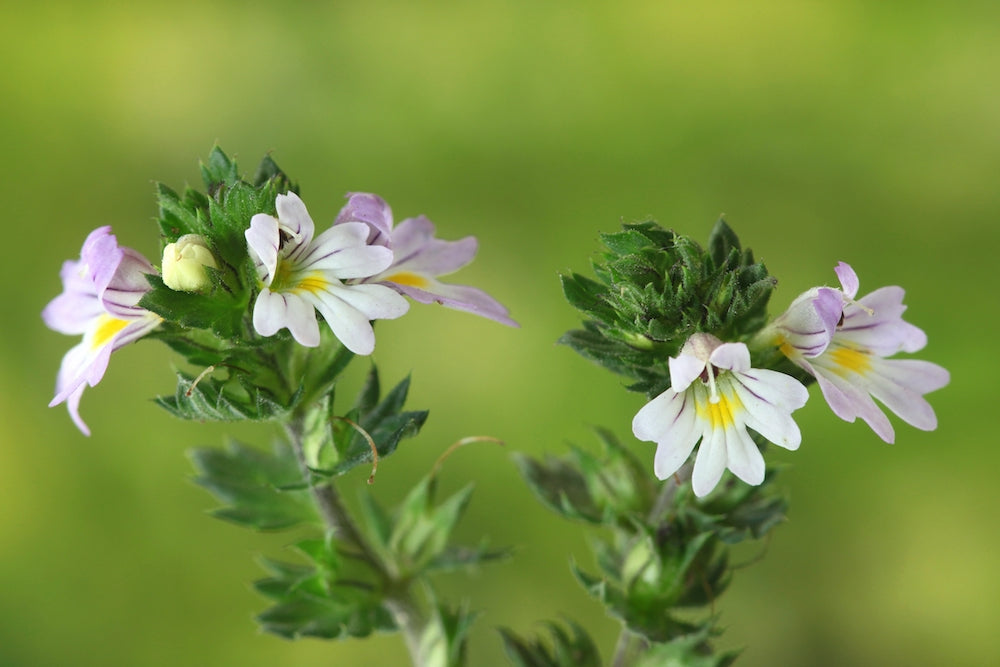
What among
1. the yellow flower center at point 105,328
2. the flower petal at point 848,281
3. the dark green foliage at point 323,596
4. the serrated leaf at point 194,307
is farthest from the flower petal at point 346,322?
the flower petal at point 848,281

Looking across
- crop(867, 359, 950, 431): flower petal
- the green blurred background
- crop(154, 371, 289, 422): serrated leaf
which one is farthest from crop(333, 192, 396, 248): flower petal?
the green blurred background

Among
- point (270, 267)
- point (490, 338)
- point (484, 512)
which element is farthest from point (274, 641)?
point (270, 267)

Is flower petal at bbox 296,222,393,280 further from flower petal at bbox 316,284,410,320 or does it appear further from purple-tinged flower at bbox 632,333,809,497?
purple-tinged flower at bbox 632,333,809,497

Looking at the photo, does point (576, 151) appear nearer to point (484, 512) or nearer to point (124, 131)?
point (484, 512)

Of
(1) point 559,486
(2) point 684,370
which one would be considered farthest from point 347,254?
(1) point 559,486

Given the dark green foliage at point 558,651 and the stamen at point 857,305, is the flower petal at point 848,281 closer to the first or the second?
the stamen at point 857,305

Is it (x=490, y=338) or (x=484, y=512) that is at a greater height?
(x=490, y=338)
